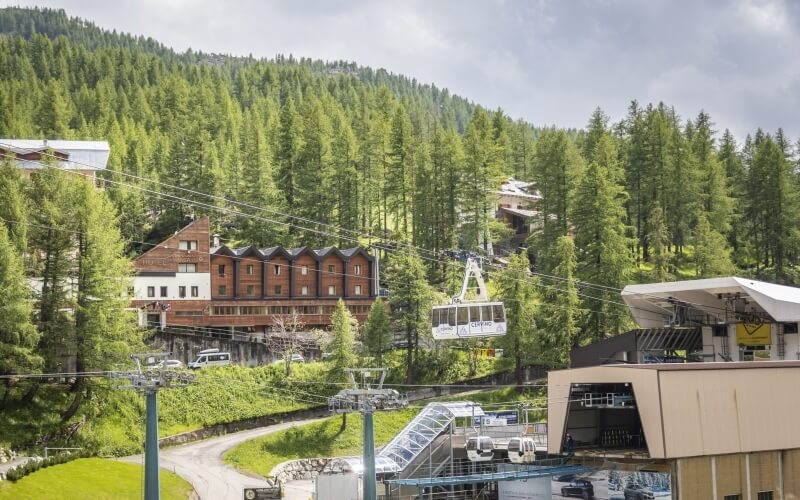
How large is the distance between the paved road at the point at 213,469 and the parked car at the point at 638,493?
15712mm

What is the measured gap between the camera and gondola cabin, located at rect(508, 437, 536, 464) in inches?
1944

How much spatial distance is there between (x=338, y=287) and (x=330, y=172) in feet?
55.6

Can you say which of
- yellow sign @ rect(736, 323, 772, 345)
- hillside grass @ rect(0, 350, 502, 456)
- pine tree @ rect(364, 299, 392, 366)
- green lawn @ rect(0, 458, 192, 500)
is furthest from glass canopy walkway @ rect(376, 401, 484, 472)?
yellow sign @ rect(736, 323, 772, 345)

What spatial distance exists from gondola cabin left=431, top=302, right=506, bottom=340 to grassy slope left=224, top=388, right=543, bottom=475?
5088mm

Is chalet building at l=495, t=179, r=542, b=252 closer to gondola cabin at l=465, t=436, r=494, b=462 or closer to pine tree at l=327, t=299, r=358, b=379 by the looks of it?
pine tree at l=327, t=299, r=358, b=379

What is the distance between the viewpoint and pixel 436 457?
50875 mm

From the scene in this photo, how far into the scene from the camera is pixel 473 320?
5234cm

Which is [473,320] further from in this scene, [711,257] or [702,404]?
[711,257]

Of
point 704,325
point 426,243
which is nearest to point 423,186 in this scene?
point 426,243

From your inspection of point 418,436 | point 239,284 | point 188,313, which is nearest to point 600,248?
point 418,436

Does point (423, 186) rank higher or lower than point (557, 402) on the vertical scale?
higher

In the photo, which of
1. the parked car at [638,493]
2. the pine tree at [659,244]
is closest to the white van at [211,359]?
the parked car at [638,493]

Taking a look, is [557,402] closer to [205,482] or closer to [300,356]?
[205,482]

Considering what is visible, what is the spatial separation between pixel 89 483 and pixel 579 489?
2224 centimetres
